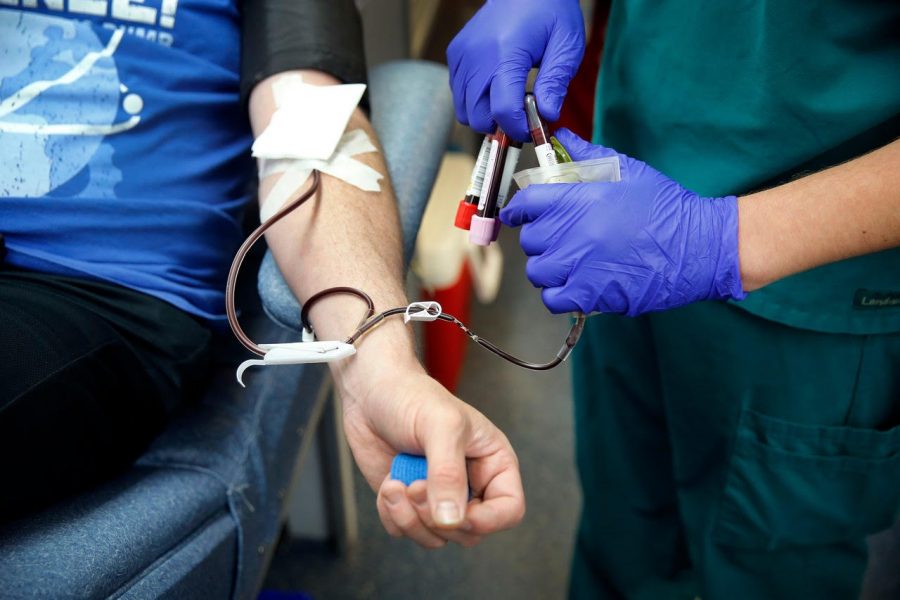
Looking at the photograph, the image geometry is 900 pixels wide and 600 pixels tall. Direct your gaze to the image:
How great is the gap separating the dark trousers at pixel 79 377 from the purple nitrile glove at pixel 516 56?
42 cm

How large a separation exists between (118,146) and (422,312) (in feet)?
1.43

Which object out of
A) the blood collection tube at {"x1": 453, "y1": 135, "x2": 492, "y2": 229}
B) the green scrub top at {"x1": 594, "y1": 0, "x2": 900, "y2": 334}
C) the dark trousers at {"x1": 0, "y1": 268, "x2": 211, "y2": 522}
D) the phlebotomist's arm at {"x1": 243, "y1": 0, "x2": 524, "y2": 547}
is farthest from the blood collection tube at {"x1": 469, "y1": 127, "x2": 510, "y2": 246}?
the dark trousers at {"x1": 0, "y1": 268, "x2": 211, "y2": 522}

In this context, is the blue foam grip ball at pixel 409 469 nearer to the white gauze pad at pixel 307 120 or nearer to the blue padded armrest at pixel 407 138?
the blue padded armrest at pixel 407 138

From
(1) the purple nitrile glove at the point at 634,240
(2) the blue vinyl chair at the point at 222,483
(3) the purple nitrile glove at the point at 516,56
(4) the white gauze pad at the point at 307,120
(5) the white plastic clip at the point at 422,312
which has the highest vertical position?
(3) the purple nitrile glove at the point at 516,56

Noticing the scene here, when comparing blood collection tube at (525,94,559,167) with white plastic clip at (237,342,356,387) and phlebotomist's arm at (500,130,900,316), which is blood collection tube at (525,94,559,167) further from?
white plastic clip at (237,342,356,387)

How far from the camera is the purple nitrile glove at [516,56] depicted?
30.7 inches

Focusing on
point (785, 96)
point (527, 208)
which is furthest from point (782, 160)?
point (527, 208)

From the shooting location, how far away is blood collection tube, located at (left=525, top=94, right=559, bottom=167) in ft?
2.45

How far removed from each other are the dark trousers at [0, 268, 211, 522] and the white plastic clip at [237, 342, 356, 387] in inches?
6.1

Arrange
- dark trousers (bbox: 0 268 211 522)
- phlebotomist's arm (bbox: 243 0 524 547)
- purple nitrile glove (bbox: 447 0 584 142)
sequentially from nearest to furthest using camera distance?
phlebotomist's arm (bbox: 243 0 524 547)
dark trousers (bbox: 0 268 211 522)
purple nitrile glove (bbox: 447 0 584 142)

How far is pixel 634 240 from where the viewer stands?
0.73 m

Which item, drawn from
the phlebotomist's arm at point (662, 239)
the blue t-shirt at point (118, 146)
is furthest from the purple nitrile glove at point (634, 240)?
the blue t-shirt at point (118, 146)

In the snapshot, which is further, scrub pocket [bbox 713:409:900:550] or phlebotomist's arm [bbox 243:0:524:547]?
scrub pocket [bbox 713:409:900:550]

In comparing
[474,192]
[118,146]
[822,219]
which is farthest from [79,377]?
[822,219]
